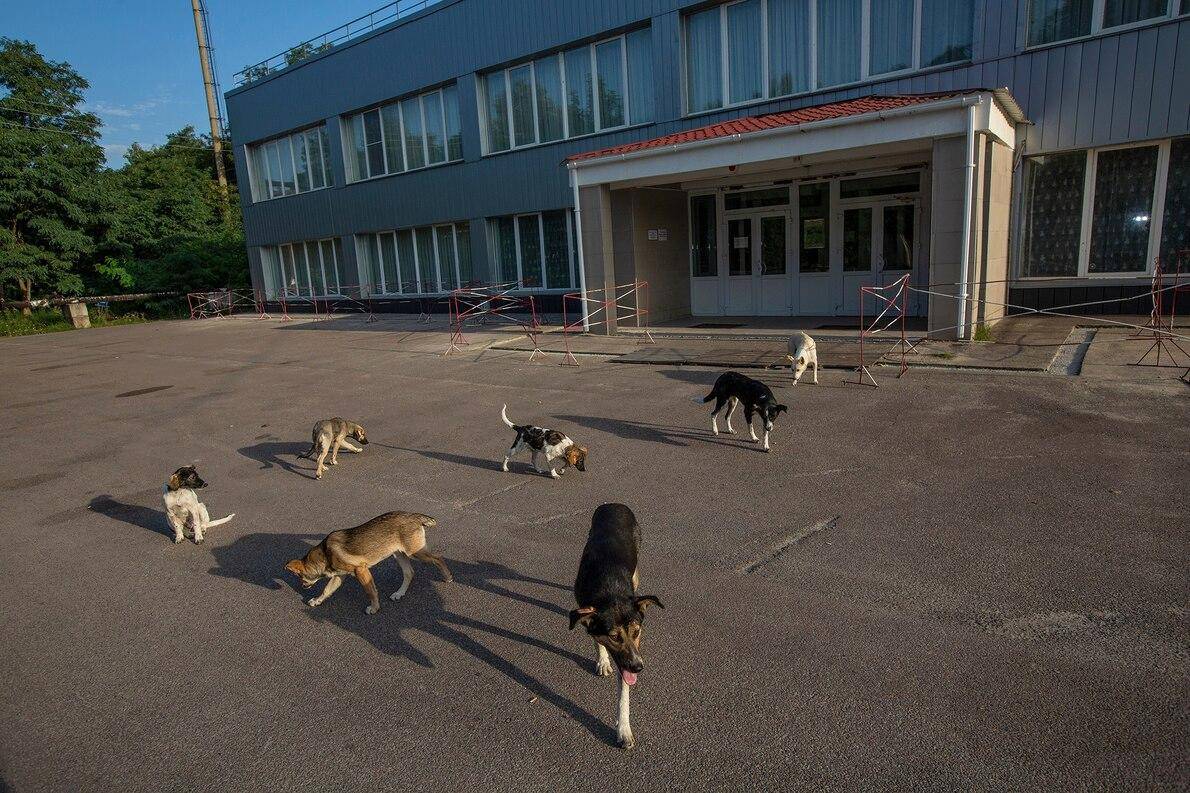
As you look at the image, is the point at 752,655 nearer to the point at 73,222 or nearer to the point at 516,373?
the point at 516,373

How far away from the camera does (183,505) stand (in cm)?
587

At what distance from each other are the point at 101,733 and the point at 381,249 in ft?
86.0

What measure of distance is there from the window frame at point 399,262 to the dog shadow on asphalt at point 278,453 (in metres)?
16.3

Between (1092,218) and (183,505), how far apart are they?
16.1 metres

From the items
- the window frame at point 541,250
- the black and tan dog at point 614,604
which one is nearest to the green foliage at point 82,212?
the window frame at point 541,250

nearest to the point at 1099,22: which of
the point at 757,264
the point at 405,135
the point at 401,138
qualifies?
the point at 757,264

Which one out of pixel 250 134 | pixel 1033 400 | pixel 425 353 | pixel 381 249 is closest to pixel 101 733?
pixel 1033 400

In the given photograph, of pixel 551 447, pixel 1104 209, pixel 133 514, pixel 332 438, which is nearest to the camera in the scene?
pixel 133 514

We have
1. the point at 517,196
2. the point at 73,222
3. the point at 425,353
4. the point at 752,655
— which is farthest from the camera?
the point at 73,222

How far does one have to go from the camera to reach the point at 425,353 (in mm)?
16031

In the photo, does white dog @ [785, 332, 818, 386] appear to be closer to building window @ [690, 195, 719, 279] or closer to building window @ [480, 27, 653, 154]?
building window @ [690, 195, 719, 279]

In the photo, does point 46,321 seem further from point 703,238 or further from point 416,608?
point 416,608

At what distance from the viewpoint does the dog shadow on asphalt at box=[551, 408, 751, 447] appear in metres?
7.91

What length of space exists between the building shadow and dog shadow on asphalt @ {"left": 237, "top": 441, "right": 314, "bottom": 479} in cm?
132
